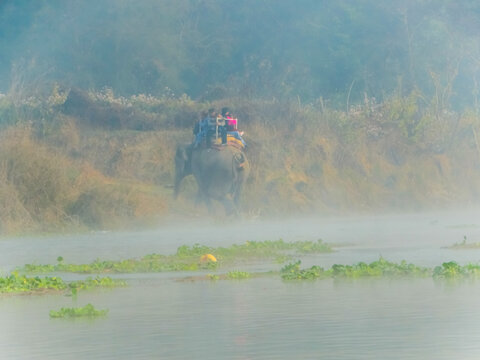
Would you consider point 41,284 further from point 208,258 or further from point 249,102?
point 249,102

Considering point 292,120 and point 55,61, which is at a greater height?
point 55,61

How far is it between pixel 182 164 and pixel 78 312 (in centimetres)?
1864

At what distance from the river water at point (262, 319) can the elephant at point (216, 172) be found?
949cm

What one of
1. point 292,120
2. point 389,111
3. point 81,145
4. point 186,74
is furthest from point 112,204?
point 186,74

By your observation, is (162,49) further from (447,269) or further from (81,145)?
(447,269)

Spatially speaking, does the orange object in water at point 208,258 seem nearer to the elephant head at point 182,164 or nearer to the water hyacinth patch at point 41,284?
the water hyacinth patch at point 41,284

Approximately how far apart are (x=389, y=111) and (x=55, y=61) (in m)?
19.8

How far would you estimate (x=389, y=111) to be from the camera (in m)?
43.4

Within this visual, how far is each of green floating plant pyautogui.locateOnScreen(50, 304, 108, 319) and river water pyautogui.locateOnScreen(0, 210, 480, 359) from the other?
12cm

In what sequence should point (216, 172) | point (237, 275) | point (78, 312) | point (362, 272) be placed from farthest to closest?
1. point (216, 172)
2. point (237, 275)
3. point (362, 272)
4. point (78, 312)

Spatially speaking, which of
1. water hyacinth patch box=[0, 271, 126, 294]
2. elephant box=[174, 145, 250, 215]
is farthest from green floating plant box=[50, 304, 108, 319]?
elephant box=[174, 145, 250, 215]

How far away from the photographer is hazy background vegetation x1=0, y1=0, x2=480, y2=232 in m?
31.8

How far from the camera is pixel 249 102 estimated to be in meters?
41.6

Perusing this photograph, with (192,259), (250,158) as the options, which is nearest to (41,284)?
(192,259)
